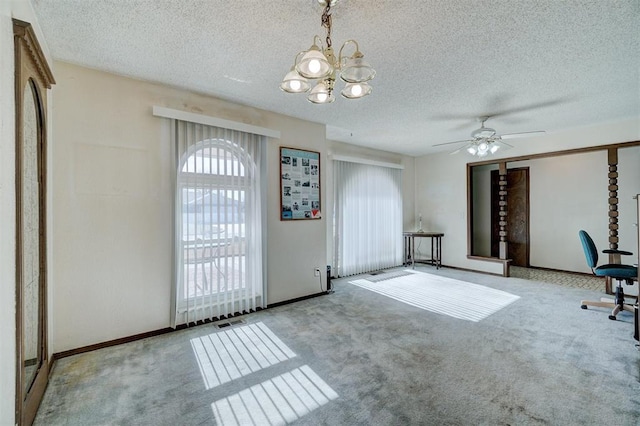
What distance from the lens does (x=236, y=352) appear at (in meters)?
2.55

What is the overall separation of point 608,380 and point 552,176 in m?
5.15

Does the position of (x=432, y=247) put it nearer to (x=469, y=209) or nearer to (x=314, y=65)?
(x=469, y=209)

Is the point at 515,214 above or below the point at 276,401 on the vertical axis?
above

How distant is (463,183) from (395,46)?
448 centimetres

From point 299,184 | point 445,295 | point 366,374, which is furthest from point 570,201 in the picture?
point 366,374

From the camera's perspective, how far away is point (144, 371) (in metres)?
2.23

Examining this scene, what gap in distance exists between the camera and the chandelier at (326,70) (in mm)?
1547

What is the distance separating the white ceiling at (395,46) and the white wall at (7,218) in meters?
0.66

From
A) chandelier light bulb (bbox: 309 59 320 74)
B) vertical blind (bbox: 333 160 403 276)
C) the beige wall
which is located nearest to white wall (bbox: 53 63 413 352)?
the beige wall

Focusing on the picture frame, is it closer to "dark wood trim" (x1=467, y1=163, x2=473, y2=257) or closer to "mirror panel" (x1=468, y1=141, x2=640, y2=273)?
"dark wood trim" (x1=467, y1=163, x2=473, y2=257)

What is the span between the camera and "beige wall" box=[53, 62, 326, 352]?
247 cm

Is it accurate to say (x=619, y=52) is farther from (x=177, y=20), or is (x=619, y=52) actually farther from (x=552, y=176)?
(x=552, y=176)

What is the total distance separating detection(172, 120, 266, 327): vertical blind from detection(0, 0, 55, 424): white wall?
154 centimetres

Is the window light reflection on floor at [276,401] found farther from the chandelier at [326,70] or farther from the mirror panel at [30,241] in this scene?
the chandelier at [326,70]
